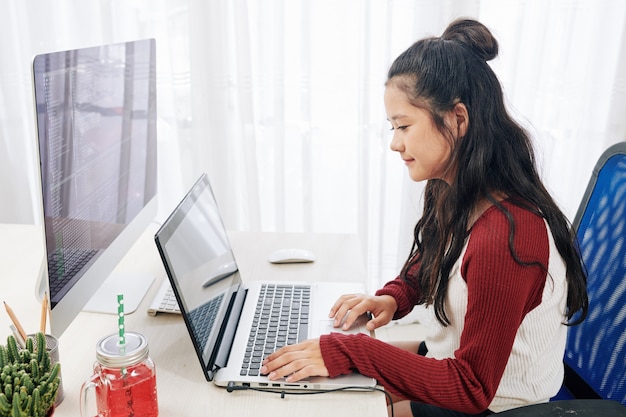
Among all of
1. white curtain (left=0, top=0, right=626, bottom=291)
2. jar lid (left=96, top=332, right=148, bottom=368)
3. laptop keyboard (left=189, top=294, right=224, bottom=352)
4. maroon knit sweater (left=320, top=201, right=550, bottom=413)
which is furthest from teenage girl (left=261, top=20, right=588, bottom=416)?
white curtain (left=0, top=0, right=626, bottom=291)

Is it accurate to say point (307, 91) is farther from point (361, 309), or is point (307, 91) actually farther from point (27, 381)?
point (27, 381)

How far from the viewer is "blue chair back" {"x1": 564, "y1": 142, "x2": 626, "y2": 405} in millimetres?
1050

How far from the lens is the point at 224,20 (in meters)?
1.93

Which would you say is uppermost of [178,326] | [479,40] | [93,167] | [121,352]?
[479,40]

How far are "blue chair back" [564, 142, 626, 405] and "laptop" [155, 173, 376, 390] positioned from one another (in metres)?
0.44

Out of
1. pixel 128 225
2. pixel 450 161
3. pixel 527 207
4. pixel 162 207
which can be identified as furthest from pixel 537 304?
pixel 162 207

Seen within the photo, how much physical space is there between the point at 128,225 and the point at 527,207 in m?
0.77

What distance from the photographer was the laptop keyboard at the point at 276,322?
0.97m

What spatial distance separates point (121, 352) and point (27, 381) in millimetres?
113

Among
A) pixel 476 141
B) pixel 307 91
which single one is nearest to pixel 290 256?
pixel 476 141

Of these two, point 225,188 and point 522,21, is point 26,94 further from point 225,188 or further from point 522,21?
point 522,21

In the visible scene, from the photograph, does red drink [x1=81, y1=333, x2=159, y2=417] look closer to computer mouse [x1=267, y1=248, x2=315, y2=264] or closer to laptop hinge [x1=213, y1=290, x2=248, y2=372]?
laptop hinge [x1=213, y1=290, x2=248, y2=372]

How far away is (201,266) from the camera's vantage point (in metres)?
1.02

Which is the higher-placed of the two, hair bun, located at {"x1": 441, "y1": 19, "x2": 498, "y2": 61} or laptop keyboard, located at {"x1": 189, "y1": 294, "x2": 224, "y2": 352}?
hair bun, located at {"x1": 441, "y1": 19, "x2": 498, "y2": 61}
